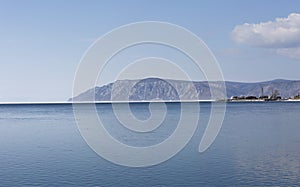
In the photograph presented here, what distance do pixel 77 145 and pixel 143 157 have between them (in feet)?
35.2

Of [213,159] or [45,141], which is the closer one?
[213,159]

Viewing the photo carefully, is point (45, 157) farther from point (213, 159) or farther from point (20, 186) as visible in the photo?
point (213, 159)

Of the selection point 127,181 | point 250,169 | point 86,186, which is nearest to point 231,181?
point 250,169

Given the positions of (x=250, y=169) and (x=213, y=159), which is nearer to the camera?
(x=250, y=169)

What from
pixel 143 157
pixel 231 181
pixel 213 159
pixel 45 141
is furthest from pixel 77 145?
pixel 231 181

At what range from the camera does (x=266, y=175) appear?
2505cm

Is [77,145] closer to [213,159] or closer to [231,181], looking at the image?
[213,159]


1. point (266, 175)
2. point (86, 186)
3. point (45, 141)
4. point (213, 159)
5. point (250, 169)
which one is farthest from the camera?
point (45, 141)

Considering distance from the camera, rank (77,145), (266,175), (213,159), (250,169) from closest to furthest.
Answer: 1. (266,175)
2. (250,169)
3. (213,159)
4. (77,145)

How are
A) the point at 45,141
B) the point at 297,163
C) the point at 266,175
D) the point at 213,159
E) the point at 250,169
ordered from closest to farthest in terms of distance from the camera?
the point at 266,175, the point at 250,169, the point at 297,163, the point at 213,159, the point at 45,141

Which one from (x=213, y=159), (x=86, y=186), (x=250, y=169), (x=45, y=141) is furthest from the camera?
(x=45, y=141)

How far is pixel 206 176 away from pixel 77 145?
1897 centimetres

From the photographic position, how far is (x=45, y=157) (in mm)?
33000

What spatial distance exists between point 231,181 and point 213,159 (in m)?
7.56
